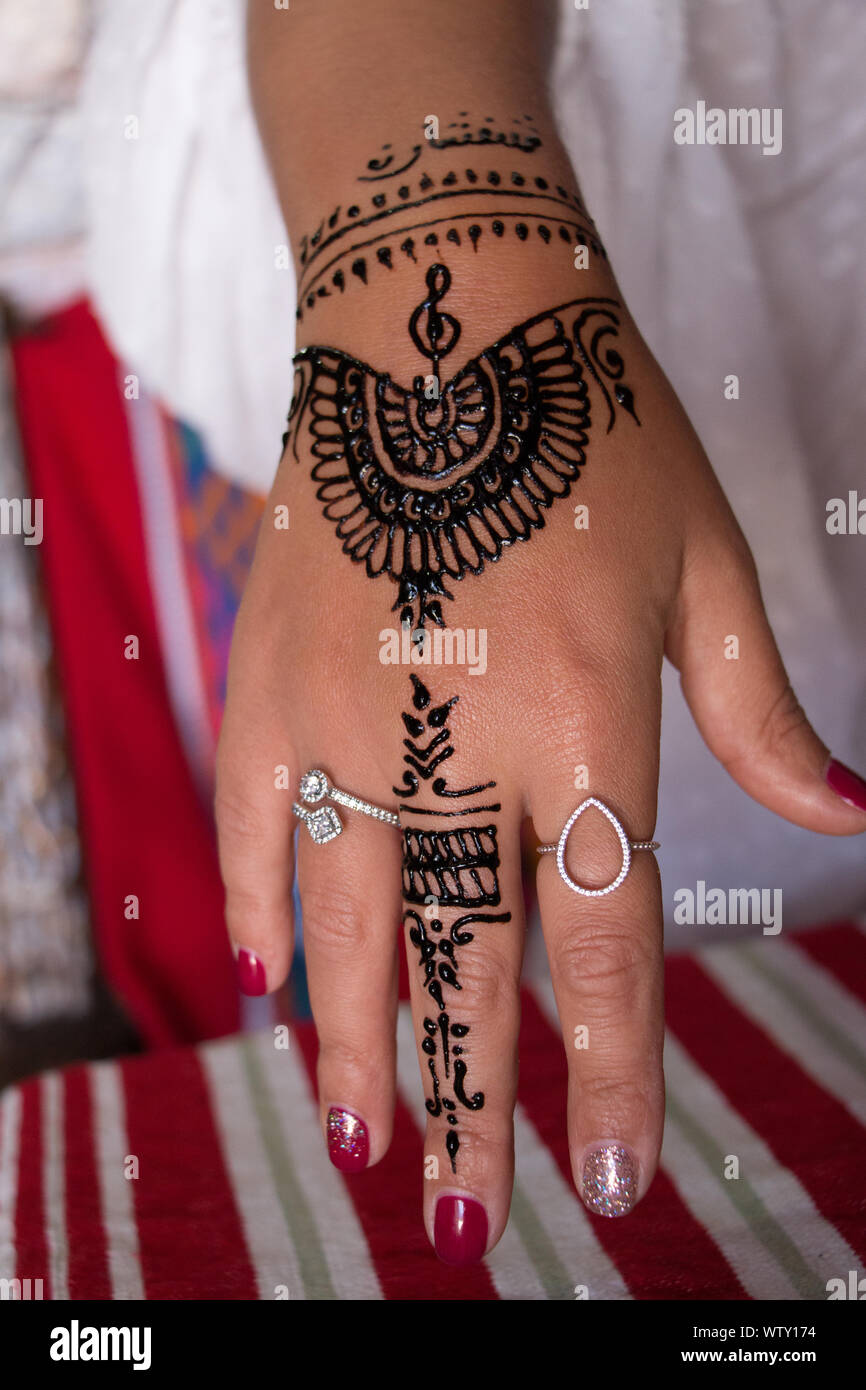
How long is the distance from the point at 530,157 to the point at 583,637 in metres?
0.33

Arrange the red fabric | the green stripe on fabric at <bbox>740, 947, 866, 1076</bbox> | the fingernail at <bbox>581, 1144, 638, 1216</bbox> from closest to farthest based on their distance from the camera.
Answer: the fingernail at <bbox>581, 1144, 638, 1216</bbox> → the green stripe on fabric at <bbox>740, 947, 866, 1076</bbox> → the red fabric

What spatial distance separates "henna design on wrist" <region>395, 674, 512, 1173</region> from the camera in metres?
0.66

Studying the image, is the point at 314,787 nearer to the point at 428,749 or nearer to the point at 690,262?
the point at 428,749

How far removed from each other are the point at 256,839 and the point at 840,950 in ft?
1.96

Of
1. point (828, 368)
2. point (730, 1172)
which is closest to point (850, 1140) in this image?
point (730, 1172)

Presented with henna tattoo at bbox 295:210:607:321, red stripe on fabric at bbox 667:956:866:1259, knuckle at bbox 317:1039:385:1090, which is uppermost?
henna tattoo at bbox 295:210:607:321

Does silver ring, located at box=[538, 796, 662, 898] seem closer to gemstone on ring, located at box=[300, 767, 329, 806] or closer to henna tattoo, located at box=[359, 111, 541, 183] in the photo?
gemstone on ring, located at box=[300, 767, 329, 806]

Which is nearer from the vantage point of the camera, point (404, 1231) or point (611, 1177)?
point (611, 1177)

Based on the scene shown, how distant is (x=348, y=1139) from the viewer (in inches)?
28.8

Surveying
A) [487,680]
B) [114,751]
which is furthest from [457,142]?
[114,751]

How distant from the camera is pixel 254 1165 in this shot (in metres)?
0.87

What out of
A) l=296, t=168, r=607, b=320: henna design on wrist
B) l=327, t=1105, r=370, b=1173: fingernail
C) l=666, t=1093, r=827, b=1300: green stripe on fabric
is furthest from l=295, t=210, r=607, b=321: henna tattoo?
l=666, t=1093, r=827, b=1300: green stripe on fabric

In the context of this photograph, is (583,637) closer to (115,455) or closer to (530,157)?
(530,157)

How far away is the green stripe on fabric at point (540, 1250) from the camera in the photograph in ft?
2.35
